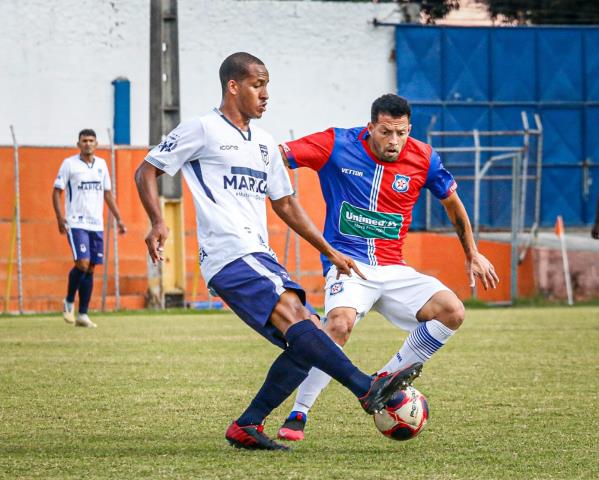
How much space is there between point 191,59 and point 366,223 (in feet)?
66.2

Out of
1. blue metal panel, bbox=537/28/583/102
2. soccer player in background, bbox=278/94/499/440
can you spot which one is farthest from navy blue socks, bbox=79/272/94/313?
blue metal panel, bbox=537/28/583/102

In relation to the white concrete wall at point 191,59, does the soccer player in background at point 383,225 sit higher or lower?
lower

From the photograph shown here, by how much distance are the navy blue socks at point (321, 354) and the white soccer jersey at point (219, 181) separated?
0.46 metres

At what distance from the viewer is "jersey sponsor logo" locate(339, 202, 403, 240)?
769 centimetres

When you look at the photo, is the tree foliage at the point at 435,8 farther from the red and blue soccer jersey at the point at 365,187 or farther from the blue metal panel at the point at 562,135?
the red and blue soccer jersey at the point at 365,187

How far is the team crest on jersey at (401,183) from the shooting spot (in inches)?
306

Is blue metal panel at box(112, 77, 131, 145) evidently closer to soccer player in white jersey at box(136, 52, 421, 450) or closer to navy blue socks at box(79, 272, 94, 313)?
navy blue socks at box(79, 272, 94, 313)

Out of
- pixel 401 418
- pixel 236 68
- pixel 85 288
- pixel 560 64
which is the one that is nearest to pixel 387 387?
→ pixel 401 418

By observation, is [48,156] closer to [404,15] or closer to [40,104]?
[40,104]

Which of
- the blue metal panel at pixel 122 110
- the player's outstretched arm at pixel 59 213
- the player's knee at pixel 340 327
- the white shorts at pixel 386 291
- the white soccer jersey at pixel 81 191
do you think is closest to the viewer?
the player's knee at pixel 340 327

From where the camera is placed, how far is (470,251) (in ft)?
25.1

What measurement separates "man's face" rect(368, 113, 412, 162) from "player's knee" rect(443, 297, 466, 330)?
981mm

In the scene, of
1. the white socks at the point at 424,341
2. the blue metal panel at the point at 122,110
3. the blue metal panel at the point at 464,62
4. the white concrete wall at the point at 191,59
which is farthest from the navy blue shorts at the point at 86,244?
the blue metal panel at the point at 464,62

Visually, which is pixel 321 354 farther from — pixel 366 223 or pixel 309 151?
pixel 309 151
